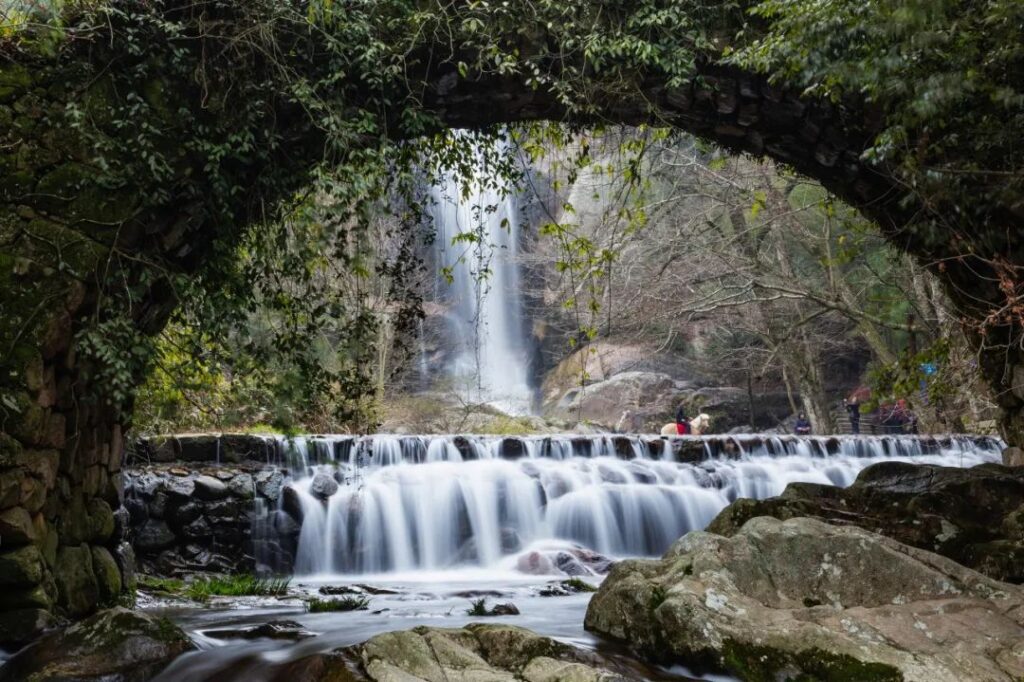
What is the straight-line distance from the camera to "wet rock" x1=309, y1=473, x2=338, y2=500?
412 inches

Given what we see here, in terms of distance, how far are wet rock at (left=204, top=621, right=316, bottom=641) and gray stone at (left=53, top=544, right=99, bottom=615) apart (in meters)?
0.82

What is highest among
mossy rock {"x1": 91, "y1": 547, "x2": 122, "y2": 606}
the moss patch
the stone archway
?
the stone archway

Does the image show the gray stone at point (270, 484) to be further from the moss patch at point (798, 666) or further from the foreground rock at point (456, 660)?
the moss patch at point (798, 666)

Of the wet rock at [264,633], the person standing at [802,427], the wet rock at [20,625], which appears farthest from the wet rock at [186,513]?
the person standing at [802,427]

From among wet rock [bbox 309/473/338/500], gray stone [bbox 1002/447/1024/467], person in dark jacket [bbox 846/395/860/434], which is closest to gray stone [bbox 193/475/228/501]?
wet rock [bbox 309/473/338/500]

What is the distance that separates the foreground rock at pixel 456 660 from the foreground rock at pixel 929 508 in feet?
7.11

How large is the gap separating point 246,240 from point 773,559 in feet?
13.6

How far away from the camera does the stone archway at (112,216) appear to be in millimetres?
4801

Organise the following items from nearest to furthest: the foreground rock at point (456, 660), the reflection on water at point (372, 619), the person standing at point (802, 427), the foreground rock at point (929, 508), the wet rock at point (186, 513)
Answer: the foreground rock at point (456, 660) → the reflection on water at point (372, 619) → the foreground rock at point (929, 508) → the wet rock at point (186, 513) → the person standing at point (802, 427)

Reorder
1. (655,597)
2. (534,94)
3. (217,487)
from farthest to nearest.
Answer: (217,487) < (534,94) < (655,597)

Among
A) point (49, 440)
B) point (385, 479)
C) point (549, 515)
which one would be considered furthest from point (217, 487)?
point (49, 440)

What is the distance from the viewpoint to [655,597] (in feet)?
15.8

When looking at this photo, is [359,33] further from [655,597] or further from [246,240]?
[655,597]

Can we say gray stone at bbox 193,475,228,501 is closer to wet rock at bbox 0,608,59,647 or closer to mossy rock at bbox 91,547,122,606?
mossy rock at bbox 91,547,122,606
